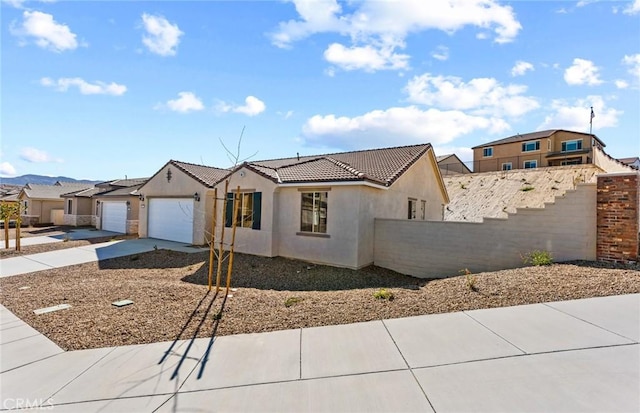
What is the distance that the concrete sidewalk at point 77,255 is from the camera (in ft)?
39.1

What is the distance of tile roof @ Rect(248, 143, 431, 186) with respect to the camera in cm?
1255

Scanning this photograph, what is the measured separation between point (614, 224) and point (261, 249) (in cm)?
1170

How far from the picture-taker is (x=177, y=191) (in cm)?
1900

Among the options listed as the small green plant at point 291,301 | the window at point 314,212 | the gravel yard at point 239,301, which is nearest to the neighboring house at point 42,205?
the gravel yard at point 239,301

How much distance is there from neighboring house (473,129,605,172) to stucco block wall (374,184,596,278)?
34.3 meters

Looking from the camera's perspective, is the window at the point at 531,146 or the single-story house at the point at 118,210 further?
the window at the point at 531,146

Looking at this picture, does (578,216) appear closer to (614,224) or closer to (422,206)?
(614,224)

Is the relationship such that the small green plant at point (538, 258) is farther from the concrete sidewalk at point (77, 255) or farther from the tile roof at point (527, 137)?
the tile roof at point (527, 137)

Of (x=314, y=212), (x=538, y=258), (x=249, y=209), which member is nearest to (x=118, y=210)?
(x=249, y=209)

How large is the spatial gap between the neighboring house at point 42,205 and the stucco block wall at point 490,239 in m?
A: 35.7

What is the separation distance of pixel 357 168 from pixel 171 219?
1184 cm

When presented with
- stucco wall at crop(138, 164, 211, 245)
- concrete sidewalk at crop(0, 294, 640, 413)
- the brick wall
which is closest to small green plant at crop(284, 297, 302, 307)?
concrete sidewalk at crop(0, 294, 640, 413)

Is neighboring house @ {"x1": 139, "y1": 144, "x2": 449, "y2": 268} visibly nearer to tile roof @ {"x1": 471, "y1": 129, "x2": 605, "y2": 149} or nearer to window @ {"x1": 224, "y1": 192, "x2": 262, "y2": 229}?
window @ {"x1": 224, "y1": 192, "x2": 262, "y2": 229}

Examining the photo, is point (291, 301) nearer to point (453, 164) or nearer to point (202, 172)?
point (202, 172)
